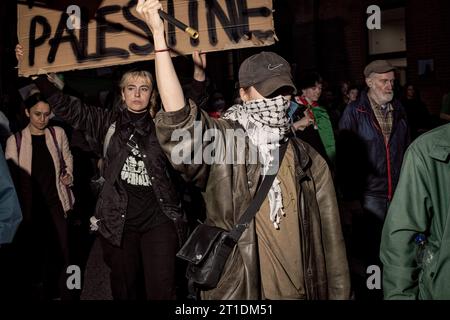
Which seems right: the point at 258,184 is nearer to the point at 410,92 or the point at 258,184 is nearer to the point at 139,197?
the point at 139,197

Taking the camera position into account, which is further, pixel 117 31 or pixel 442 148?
pixel 117 31

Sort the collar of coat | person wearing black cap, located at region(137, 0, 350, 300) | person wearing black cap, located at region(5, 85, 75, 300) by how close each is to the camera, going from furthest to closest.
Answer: person wearing black cap, located at region(5, 85, 75, 300)
person wearing black cap, located at region(137, 0, 350, 300)
the collar of coat

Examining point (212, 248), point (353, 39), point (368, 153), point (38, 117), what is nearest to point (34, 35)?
point (38, 117)

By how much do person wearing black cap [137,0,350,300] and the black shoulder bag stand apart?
0.12ft

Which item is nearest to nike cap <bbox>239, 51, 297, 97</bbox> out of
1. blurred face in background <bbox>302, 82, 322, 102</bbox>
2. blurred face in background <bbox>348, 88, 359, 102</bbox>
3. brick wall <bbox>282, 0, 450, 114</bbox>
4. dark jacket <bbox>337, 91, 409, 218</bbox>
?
dark jacket <bbox>337, 91, 409, 218</bbox>

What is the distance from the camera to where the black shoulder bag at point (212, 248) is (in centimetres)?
251

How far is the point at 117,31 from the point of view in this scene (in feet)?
14.9

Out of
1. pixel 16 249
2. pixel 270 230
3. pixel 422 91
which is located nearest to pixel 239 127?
pixel 270 230

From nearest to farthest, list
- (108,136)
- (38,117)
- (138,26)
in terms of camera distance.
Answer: (108,136) → (138,26) → (38,117)

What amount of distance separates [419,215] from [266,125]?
0.89 meters

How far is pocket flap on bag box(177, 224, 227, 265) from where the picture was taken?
8.32 feet

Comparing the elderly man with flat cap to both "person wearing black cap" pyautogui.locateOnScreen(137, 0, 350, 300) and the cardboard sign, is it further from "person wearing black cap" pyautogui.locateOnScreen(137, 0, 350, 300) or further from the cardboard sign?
"person wearing black cap" pyautogui.locateOnScreen(137, 0, 350, 300)

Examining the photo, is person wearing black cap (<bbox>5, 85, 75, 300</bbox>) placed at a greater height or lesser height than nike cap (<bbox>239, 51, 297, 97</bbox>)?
lesser

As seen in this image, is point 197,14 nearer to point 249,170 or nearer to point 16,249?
point 249,170
